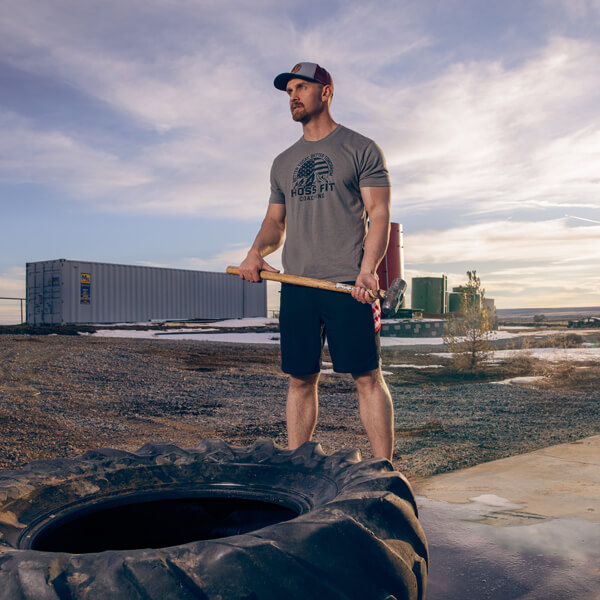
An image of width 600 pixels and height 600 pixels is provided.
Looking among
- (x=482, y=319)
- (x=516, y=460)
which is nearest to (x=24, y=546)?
(x=516, y=460)

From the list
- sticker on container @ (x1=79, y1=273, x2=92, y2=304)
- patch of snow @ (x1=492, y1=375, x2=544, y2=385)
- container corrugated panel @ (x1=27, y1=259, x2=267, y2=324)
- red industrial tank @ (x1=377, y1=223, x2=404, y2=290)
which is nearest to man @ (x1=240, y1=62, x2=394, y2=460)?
patch of snow @ (x1=492, y1=375, x2=544, y2=385)

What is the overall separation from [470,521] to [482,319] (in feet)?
25.2

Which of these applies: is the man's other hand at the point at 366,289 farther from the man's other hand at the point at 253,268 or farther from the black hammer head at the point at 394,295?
the man's other hand at the point at 253,268

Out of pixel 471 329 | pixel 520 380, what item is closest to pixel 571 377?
pixel 520 380

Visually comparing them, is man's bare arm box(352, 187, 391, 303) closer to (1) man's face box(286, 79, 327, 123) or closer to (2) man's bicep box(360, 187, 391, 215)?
(2) man's bicep box(360, 187, 391, 215)

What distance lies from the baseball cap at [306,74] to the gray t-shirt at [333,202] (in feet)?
0.75

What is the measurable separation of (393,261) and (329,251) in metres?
9.80

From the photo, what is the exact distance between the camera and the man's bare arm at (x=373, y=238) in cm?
227

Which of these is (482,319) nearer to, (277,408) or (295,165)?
(277,408)

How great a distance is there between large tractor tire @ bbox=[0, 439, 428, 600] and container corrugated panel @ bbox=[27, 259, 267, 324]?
2206 cm

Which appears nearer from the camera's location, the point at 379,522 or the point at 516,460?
the point at 379,522

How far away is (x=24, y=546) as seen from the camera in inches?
44.8

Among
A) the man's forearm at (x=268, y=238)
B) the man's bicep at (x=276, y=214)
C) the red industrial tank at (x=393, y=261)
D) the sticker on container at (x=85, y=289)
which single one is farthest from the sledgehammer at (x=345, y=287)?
the sticker on container at (x=85, y=289)

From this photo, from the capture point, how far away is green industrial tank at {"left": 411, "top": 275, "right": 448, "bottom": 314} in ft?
67.3
